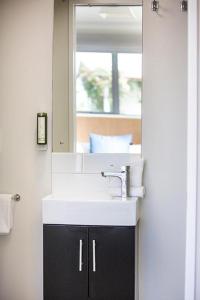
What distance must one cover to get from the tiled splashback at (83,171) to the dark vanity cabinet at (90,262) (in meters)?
0.35

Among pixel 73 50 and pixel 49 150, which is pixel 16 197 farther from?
pixel 73 50

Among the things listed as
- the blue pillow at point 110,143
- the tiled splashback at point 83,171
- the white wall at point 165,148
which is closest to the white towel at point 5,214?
the tiled splashback at point 83,171

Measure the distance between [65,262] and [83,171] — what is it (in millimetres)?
611

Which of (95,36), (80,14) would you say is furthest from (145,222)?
(80,14)

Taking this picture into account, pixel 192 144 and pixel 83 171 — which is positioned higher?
pixel 192 144

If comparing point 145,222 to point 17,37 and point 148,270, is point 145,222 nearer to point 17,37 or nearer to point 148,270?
point 148,270

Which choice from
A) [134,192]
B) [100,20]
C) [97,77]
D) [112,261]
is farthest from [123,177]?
[100,20]

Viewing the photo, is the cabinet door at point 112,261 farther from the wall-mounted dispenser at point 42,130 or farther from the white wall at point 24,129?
the wall-mounted dispenser at point 42,130

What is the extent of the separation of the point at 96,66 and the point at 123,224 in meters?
1.11

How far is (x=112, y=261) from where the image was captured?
7.44ft

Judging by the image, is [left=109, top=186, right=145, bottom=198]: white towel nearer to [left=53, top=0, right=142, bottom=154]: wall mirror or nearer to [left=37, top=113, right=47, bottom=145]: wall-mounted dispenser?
[left=53, top=0, right=142, bottom=154]: wall mirror

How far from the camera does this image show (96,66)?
2.62 m

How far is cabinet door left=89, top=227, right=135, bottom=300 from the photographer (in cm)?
226

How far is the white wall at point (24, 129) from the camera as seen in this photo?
102 inches
